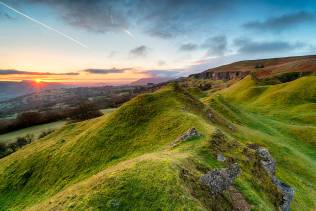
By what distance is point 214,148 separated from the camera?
65.1 feet

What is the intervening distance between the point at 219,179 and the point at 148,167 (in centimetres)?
469

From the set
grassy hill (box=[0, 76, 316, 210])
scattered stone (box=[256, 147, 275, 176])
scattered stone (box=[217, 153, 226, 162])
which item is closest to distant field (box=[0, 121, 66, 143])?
grassy hill (box=[0, 76, 316, 210])

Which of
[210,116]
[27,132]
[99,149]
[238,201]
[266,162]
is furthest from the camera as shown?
[27,132]

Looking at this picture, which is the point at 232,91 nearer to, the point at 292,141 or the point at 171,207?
the point at 292,141

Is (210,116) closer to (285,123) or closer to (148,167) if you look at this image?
(148,167)

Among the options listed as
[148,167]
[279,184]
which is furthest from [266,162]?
[148,167]

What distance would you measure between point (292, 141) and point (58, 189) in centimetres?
4288

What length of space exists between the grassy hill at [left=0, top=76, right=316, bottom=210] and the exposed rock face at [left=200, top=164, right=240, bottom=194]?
16.1 inches

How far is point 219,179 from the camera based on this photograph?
51.6 feet

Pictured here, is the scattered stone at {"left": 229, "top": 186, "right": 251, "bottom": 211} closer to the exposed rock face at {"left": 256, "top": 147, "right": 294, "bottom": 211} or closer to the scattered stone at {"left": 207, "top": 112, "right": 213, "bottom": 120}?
the exposed rock face at {"left": 256, "top": 147, "right": 294, "bottom": 211}

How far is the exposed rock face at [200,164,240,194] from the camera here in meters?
14.7

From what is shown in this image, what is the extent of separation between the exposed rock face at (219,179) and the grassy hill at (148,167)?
0.41m

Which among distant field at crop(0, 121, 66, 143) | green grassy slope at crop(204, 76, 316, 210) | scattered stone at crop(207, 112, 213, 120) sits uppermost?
scattered stone at crop(207, 112, 213, 120)

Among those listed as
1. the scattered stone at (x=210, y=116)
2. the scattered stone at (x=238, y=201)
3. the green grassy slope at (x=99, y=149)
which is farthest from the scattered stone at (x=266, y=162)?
the scattered stone at (x=210, y=116)
